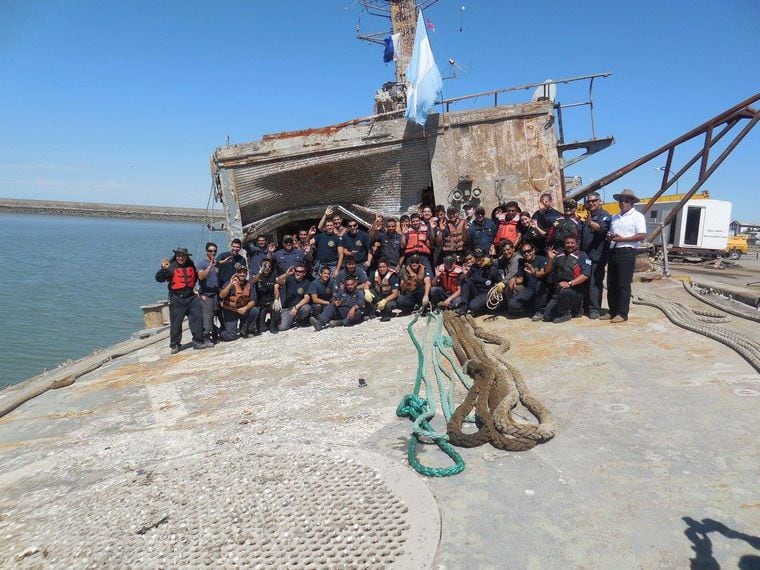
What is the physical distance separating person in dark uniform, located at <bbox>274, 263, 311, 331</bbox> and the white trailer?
19466 millimetres

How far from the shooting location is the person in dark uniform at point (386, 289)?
8.43m

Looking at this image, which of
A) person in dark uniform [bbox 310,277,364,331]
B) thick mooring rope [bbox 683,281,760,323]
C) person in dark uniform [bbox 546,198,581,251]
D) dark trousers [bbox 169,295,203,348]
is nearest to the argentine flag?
person in dark uniform [bbox 310,277,364,331]

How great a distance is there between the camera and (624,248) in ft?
21.4

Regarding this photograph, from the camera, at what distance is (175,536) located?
2.94m

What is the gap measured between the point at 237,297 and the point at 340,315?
172 cm

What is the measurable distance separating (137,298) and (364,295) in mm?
16401

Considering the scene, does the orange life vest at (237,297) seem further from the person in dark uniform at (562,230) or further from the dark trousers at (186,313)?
the person in dark uniform at (562,230)

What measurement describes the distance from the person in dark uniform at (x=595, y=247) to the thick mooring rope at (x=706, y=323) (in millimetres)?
689

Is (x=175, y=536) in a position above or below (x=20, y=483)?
above

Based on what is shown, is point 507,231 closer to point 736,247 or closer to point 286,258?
point 286,258

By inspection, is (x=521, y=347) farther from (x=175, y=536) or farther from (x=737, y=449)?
(x=175, y=536)

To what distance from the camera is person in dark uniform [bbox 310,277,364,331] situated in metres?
8.45

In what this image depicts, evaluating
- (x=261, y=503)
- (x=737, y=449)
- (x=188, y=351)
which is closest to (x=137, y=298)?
(x=188, y=351)

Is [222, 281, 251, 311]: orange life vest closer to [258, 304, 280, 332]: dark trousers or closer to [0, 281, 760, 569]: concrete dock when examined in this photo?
[258, 304, 280, 332]: dark trousers
